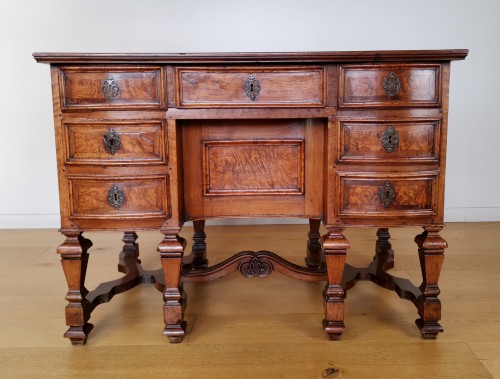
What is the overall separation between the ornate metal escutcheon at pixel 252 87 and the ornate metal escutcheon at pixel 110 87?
0.42m

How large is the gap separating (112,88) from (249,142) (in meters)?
0.50

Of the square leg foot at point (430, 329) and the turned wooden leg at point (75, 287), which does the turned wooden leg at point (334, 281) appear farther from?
the turned wooden leg at point (75, 287)

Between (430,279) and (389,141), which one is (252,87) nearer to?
(389,141)

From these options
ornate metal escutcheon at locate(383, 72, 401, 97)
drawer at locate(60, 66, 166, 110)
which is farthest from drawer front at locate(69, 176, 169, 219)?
ornate metal escutcheon at locate(383, 72, 401, 97)

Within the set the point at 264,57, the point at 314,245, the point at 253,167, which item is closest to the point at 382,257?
the point at 314,245

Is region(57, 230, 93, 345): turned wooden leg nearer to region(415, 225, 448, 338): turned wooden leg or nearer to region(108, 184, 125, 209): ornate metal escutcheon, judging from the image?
region(108, 184, 125, 209): ornate metal escutcheon

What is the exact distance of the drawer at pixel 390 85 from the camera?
1644 mm

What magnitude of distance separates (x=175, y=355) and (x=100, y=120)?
826 mm

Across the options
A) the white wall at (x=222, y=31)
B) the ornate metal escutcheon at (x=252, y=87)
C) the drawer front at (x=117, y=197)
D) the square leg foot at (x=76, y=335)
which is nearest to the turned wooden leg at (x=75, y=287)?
the square leg foot at (x=76, y=335)

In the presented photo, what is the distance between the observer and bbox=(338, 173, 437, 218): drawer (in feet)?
5.56

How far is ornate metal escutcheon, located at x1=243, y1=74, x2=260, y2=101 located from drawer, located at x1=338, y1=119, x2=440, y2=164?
11.8 inches

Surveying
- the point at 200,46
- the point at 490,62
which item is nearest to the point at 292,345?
the point at 200,46

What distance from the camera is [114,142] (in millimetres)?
1669

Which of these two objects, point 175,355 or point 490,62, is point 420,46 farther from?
point 175,355
